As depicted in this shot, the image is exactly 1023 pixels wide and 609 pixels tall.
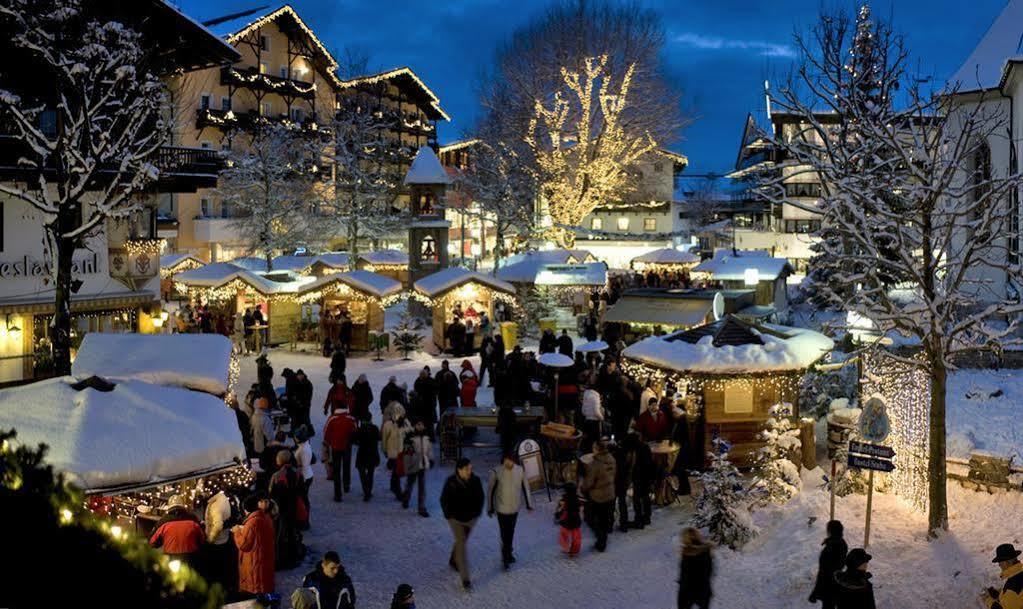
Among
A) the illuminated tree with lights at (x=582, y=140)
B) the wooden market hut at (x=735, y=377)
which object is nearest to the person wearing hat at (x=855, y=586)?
the wooden market hut at (x=735, y=377)

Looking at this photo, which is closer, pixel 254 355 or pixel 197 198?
pixel 254 355

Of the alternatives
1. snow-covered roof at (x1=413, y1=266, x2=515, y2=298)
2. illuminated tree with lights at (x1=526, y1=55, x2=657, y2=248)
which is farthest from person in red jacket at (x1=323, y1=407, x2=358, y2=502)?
illuminated tree with lights at (x1=526, y1=55, x2=657, y2=248)

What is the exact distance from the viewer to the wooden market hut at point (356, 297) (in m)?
25.4

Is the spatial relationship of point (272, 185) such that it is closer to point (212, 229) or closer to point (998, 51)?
point (212, 229)

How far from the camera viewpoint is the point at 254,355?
25.4 meters

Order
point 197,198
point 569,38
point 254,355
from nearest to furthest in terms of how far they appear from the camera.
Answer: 1. point 254,355
2. point 569,38
3. point 197,198

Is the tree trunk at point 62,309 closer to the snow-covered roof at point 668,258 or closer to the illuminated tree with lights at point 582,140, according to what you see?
the illuminated tree with lights at point 582,140

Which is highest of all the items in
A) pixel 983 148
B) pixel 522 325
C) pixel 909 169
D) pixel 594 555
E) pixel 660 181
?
pixel 660 181

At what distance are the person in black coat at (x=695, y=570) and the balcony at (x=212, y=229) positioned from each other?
43.2 m

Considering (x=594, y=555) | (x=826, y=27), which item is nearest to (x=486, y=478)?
(x=594, y=555)

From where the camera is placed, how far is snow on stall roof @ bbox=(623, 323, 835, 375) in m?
12.8

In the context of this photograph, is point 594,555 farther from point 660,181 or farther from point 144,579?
point 660,181

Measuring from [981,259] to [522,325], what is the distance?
20399mm

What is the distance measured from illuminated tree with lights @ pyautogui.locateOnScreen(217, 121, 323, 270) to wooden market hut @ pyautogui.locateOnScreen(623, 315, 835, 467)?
85.4 feet
